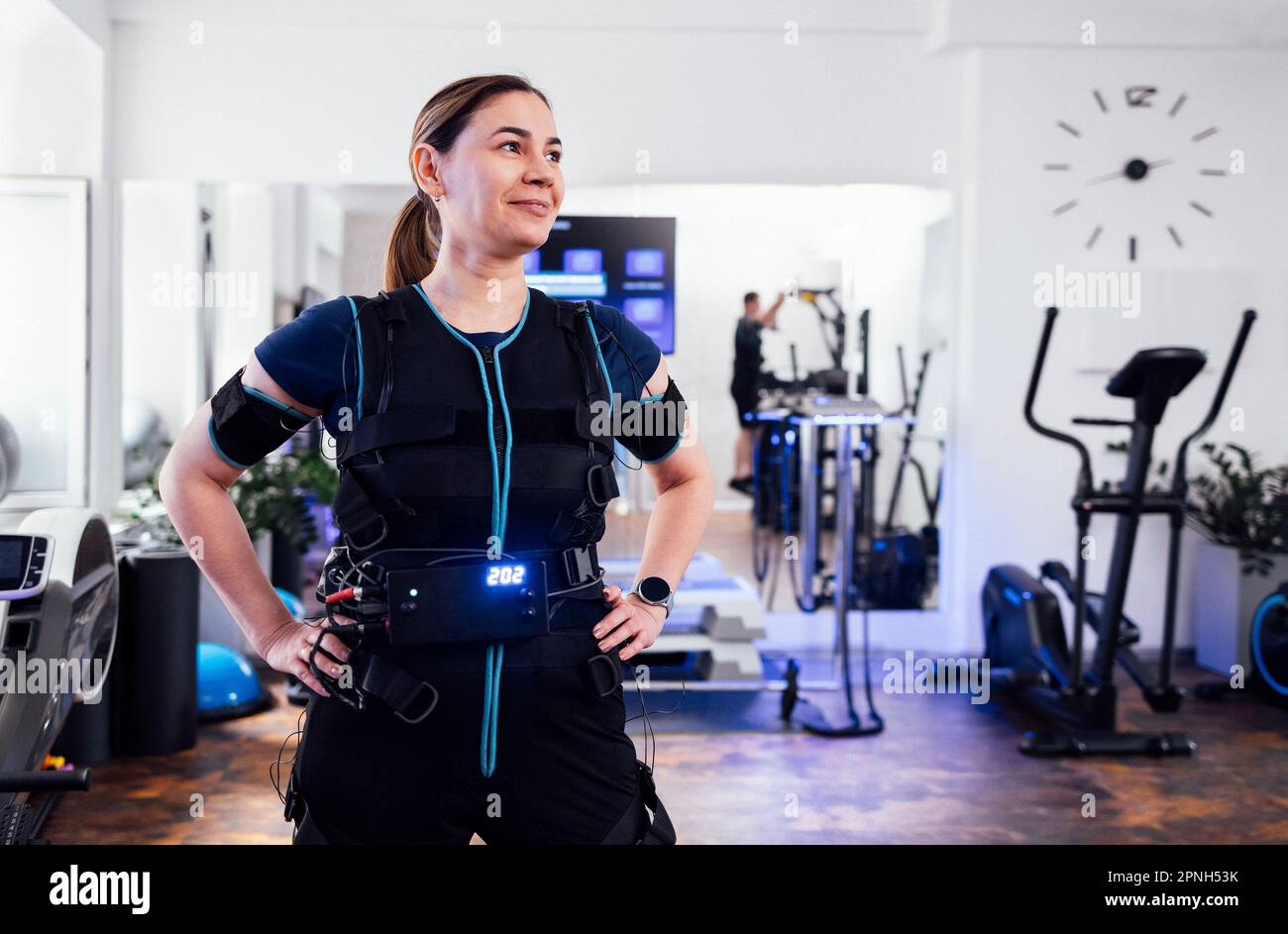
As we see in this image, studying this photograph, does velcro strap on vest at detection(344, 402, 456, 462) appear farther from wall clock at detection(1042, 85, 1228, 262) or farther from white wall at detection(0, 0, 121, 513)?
wall clock at detection(1042, 85, 1228, 262)

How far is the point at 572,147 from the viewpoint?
5223 mm

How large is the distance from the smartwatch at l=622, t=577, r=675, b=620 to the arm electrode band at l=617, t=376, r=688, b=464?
0.49ft

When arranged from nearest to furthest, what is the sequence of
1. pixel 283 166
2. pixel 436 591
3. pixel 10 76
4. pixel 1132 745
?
pixel 436 591 < pixel 1132 745 < pixel 10 76 < pixel 283 166

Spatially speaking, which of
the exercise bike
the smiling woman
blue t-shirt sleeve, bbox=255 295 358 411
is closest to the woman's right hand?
the smiling woman

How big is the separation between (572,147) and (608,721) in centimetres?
426

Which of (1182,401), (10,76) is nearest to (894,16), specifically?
(1182,401)

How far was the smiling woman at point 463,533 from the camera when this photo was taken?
4.08 feet

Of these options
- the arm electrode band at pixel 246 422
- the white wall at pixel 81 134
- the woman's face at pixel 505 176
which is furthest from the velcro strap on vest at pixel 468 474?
Result: the white wall at pixel 81 134

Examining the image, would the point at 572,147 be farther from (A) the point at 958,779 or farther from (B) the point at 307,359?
(B) the point at 307,359

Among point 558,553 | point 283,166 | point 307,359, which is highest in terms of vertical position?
point 283,166

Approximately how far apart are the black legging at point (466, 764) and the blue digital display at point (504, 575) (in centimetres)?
7

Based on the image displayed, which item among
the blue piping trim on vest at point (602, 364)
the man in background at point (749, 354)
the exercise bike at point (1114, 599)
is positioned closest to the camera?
the blue piping trim on vest at point (602, 364)

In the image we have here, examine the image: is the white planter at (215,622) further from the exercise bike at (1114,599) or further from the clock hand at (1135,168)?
the clock hand at (1135,168)

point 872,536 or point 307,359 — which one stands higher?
point 307,359
